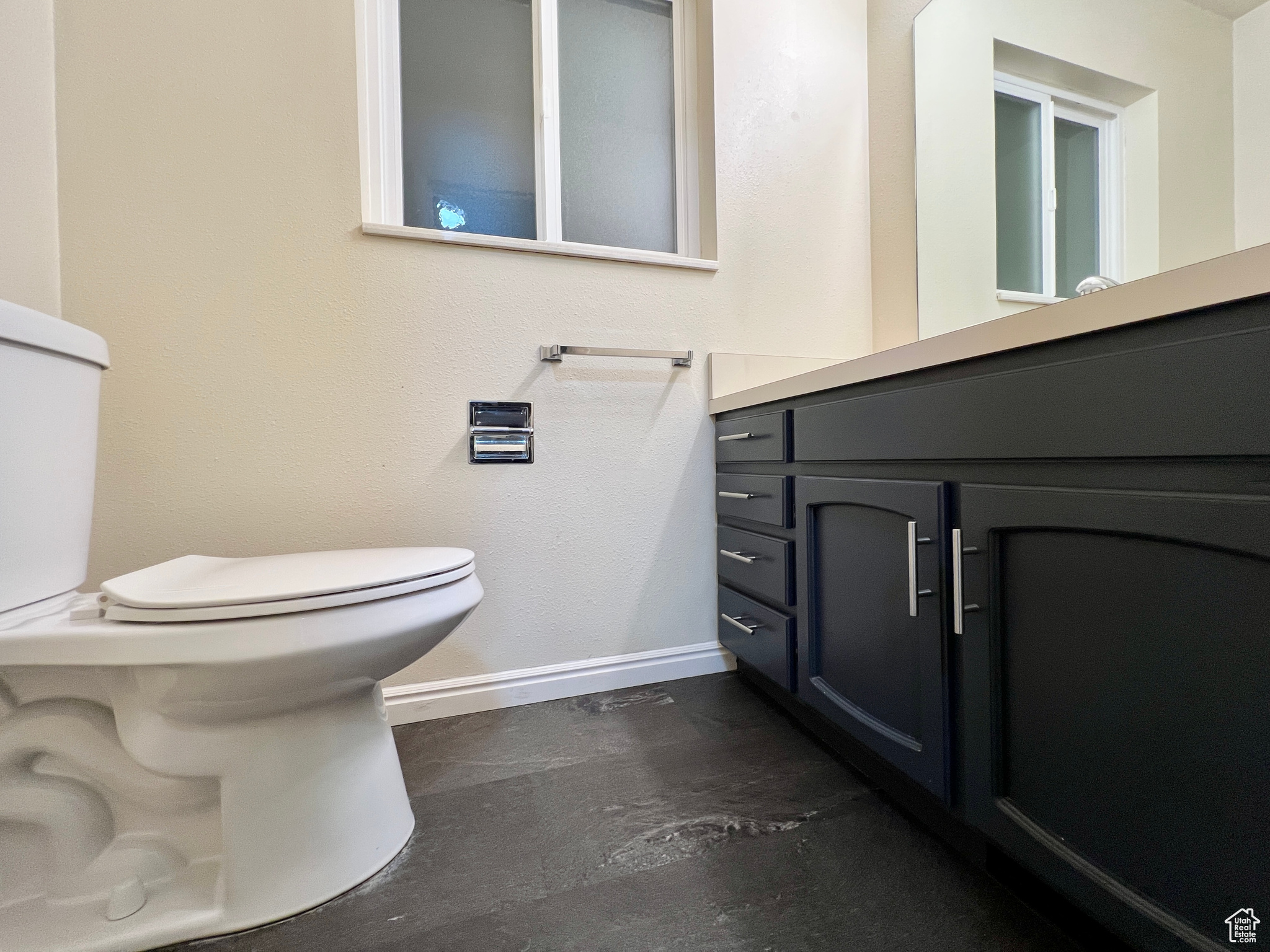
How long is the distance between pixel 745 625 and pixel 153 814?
1083mm

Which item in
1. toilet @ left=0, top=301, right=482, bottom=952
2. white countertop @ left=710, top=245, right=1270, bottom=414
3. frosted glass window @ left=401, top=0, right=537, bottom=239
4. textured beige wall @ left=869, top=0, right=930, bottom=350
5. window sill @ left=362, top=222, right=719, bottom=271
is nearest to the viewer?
white countertop @ left=710, top=245, right=1270, bottom=414

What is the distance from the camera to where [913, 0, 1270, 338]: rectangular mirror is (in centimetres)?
87

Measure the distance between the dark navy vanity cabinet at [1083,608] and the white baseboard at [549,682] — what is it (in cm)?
57

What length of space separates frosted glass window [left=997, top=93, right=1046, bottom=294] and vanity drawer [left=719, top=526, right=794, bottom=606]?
0.92m

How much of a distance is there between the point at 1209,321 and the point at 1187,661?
0.30 meters

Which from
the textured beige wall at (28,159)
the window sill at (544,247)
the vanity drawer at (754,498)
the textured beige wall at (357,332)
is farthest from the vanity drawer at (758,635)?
the textured beige wall at (28,159)

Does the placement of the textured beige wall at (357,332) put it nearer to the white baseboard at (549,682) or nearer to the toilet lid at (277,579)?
the white baseboard at (549,682)

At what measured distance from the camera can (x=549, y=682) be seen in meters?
1.33

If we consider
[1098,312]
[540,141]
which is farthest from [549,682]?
[540,141]

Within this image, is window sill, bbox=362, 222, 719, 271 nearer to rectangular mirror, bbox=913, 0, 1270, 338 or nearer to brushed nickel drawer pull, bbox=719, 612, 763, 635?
rectangular mirror, bbox=913, 0, 1270, 338

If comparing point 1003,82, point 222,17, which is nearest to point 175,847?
point 222,17

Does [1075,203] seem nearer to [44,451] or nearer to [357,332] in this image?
[357,332]

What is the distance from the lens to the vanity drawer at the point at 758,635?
1097 millimetres

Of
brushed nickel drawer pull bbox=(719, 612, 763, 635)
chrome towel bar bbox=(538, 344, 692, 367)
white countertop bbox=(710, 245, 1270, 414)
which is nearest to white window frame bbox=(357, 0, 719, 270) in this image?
chrome towel bar bbox=(538, 344, 692, 367)
